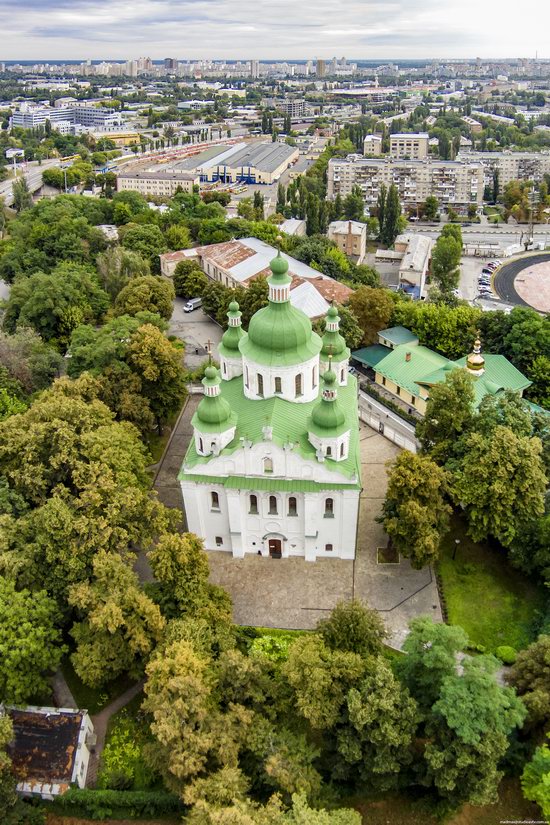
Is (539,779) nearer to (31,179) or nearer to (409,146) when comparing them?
(31,179)

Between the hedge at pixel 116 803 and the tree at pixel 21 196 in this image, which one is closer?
the hedge at pixel 116 803

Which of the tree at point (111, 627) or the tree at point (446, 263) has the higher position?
the tree at point (111, 627)

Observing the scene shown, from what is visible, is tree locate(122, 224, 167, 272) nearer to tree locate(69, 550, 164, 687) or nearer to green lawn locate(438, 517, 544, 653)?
green lawn locate(438, 517, 544, 653)

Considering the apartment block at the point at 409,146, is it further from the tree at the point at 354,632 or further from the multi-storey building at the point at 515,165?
the tree at the point at 354,632

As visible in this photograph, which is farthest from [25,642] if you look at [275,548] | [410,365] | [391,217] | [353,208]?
[353,208]

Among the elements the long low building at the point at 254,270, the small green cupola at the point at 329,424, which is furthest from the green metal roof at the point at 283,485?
the long low building at the point at 254,270
